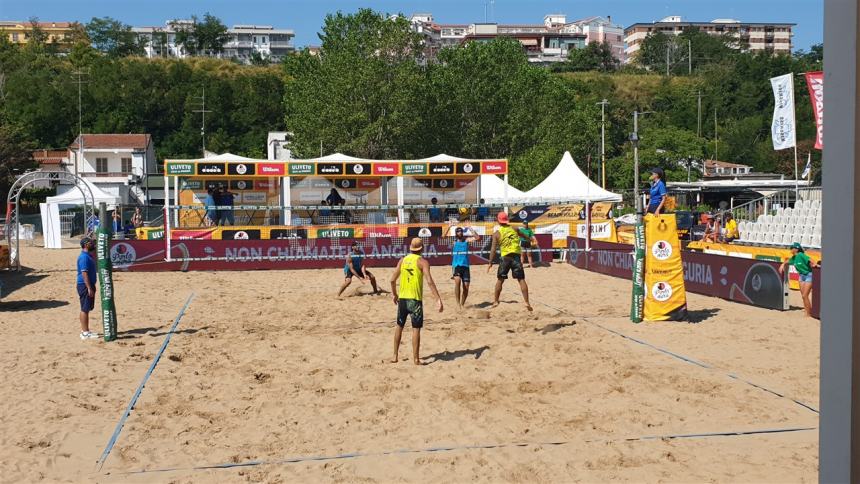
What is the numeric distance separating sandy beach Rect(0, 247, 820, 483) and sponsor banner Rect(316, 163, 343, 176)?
12.2 m

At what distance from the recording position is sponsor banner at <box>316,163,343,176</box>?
27198 millimetres

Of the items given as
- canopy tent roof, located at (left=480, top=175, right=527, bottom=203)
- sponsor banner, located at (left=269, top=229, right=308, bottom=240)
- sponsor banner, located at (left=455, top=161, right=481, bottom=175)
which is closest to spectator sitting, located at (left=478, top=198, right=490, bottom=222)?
sponsor banner, located at (left=455, top=161, right=481, bottom=175)

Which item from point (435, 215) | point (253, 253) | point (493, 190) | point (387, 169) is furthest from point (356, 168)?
point (493, 190)

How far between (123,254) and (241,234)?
3863 millimetres

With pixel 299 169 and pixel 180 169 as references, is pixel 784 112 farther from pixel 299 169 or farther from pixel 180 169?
pixel 180 169

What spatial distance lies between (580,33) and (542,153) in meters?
115

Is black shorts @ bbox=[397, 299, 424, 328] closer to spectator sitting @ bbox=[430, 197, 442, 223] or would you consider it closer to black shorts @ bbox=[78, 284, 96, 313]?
black shorts @ bbox=[78, 284, 96, 313]

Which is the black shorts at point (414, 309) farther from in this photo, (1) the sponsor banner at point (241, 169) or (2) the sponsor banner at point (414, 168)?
(2) the sponsor banner at point (414, 168)

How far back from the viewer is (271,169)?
2698 cm

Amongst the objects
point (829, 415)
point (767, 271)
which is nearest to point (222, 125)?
point (767, 271)

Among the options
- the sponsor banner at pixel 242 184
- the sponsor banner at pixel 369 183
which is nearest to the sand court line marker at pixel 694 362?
the sponsor banner at pixel 369 183

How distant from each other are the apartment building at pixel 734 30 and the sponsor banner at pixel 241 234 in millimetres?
140796

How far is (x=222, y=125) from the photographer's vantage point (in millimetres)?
81938

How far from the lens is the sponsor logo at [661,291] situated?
44.9ft
